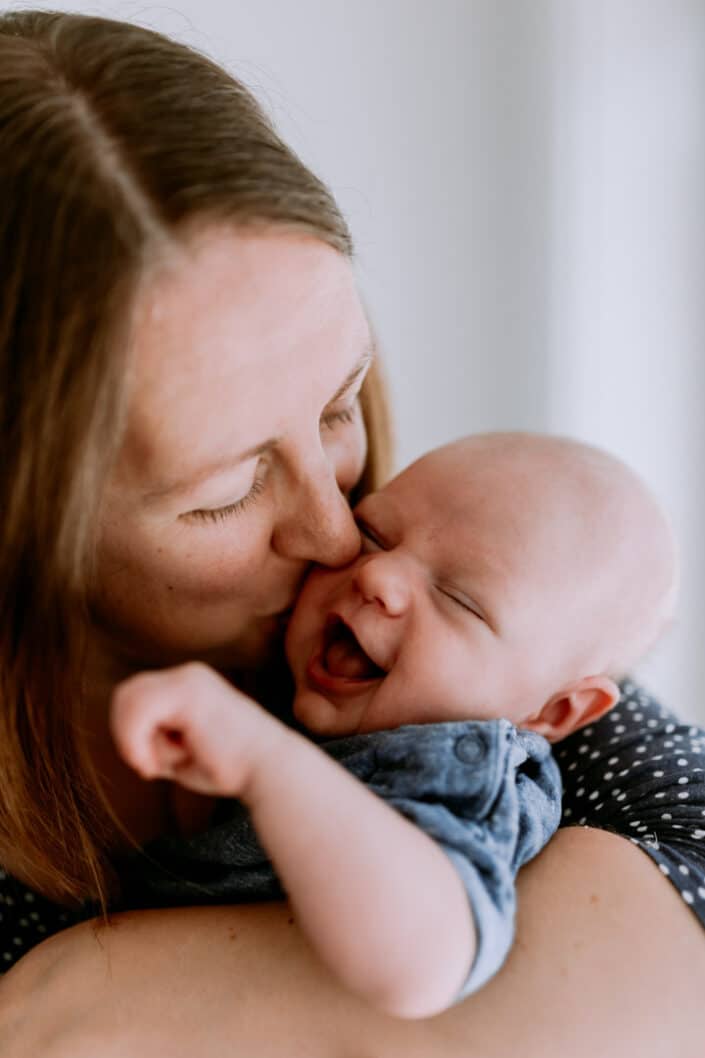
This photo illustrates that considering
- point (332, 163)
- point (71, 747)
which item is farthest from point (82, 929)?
point (332, 163)

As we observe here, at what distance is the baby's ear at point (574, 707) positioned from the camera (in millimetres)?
1179

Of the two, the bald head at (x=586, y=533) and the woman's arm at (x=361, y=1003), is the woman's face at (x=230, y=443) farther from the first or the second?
the woman's arm at (x=361, y=1003)

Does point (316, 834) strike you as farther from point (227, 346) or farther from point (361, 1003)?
point (227, 346)

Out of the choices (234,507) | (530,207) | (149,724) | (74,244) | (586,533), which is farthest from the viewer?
(530,207)

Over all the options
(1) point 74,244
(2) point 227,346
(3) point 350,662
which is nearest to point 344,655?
(3) point 350,662

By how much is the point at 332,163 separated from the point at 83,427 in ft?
3.62

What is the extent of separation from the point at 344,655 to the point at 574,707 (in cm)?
24

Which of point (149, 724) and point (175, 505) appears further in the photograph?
point (175, 505)

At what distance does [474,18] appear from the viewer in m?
1.98

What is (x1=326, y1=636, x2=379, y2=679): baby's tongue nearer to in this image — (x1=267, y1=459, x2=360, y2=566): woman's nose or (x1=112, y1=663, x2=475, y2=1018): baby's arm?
(x1=267, y1=459, x2=360, y2=566): woman's nose

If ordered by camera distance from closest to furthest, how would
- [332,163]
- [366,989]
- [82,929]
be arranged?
[366,989]
[82,929]
[332,163]

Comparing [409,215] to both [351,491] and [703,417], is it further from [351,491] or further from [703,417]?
[351,491]

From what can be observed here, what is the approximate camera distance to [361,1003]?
3.15 ft

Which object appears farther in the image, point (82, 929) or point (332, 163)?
point (332, 163)
